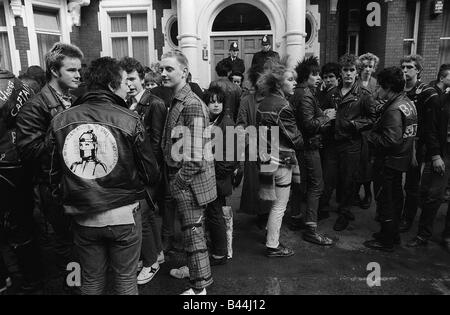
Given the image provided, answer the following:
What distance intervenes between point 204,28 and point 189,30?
0.76 metres

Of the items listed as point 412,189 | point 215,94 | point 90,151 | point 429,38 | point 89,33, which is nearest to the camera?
point 90,151

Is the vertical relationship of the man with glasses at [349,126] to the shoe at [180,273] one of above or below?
above

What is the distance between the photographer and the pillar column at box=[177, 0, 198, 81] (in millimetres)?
8805

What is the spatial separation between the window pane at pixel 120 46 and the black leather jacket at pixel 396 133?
9.22 meters

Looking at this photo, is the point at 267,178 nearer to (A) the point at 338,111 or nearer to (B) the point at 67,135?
(A) the point at 338,111

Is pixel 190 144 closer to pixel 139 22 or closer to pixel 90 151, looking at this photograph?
pixel 90 151

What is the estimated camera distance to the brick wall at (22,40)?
8.93 meters

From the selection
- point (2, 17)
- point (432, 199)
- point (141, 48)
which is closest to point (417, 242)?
point (432, 199)

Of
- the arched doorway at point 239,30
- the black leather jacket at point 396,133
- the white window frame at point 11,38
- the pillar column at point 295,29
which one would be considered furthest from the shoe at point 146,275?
the white window frame at point 11,38

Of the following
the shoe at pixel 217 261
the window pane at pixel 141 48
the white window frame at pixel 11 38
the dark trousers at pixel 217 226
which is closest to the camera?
the dark trousers at pixel 217 226

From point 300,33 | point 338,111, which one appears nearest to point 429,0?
point 300,33

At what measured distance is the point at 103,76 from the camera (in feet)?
7.13

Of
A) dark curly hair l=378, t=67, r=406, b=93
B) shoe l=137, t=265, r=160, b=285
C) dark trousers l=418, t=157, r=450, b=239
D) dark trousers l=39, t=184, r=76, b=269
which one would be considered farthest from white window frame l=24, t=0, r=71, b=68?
dark trousers l=418, t=157, r=450, b=239

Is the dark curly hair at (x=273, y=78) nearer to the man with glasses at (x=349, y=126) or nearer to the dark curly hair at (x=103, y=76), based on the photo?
the man with glasses at (x=349, y=126)
